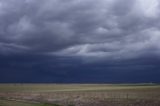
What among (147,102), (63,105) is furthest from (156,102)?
(63,105)

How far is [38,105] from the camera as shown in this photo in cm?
6462

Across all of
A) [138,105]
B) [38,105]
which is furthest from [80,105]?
[138,105]

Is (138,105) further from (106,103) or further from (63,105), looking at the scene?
(63,105)

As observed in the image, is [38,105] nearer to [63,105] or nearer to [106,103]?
[63,105]

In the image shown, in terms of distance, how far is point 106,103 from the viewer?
208 ft

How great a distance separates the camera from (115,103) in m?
61.8

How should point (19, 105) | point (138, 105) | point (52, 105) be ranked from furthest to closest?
point (52, 105)
point (19, 105)
point (138, 105)

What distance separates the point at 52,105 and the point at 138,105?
786 inches

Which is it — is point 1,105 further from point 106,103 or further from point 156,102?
point 156,102

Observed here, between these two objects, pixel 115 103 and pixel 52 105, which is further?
pixel 52 105

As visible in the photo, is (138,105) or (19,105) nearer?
(138,105)

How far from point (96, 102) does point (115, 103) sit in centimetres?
575

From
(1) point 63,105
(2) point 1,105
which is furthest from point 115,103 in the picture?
(2) point 1,105

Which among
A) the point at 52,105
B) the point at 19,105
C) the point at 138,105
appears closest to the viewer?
the point at 138,105
